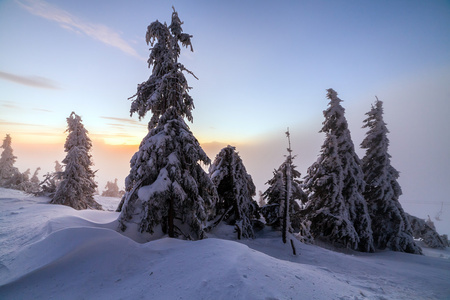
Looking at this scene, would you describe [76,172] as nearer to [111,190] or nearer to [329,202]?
[329,202]

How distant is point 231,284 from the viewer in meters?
4.70

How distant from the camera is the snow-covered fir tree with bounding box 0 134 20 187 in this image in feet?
111

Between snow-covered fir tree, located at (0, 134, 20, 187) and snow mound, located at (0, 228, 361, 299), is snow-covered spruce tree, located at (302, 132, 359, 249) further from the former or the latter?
snow-covered fir tree, located at (0, 134, 20, 187)

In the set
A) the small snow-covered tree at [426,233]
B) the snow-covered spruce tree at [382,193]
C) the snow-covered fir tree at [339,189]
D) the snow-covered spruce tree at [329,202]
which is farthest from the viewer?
the small snow-covered tree at [426,233]

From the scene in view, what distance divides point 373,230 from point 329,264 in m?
12.4

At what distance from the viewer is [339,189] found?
17875mm

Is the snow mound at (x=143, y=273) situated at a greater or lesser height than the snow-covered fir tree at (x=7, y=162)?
lesser

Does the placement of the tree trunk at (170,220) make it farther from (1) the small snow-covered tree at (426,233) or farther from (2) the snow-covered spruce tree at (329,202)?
(1) the small snow-covered tree at (426,233)

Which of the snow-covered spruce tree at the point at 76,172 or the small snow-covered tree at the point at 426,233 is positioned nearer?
the snow-covered spruce tree at the point at 76,172

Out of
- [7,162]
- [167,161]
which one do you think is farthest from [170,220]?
[7,162]

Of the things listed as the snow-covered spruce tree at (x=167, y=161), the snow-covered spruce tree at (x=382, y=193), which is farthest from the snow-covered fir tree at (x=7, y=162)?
the snow-covered spruce tree at (x=382, y=193)

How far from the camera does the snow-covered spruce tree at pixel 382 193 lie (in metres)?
18.5

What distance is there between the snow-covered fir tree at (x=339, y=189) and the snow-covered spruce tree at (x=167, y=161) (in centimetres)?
1266

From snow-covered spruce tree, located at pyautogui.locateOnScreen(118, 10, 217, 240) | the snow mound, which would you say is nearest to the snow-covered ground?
the snow mound
